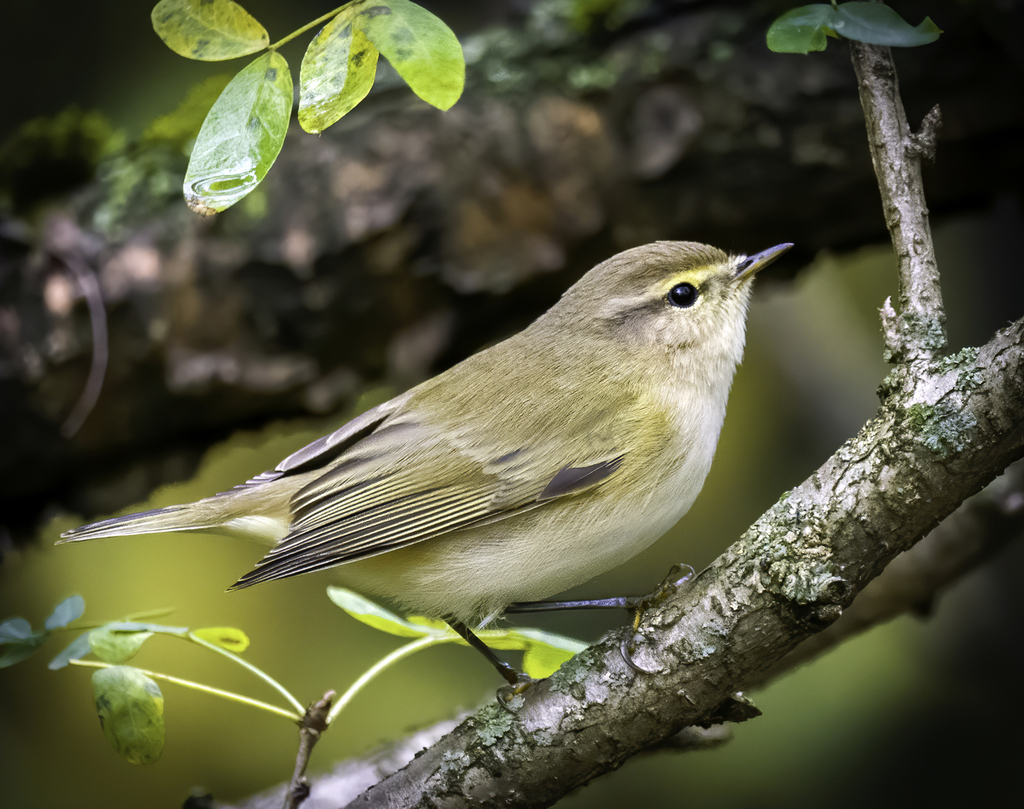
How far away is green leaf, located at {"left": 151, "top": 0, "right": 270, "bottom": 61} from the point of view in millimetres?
784

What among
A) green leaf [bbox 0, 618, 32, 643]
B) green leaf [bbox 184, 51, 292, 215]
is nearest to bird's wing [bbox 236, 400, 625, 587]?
green leaf [bbox 0, 618, 32, 643]

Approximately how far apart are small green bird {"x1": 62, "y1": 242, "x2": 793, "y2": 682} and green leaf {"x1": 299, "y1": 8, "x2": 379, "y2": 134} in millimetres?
555

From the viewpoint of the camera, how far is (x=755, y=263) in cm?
122

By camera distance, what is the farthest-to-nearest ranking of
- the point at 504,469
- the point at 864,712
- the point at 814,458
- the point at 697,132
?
the point at 814,458 → the point at 864,712 → the point at 697,132 → the point at 504,469

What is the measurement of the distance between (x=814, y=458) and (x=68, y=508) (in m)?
1.87

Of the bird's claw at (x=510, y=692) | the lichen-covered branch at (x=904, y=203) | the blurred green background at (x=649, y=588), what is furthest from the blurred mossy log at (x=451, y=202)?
the bird's claw at (x=510, y=692)

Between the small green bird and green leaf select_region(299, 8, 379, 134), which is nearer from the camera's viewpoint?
green leaf select_region(299, 8, 379, 134)

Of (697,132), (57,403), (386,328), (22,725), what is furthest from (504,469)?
(22,725)

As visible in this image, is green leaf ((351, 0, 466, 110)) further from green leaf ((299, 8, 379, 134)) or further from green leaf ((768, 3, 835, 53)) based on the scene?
green leaf ((768, 3, 835, 53))

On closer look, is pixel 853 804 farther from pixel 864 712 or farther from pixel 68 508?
pixel 68 508

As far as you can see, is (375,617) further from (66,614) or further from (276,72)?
(276,72)

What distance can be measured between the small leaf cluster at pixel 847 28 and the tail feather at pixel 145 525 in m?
1.05

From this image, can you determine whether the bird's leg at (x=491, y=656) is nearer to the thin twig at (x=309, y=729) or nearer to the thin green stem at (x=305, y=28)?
the thin twig at (x=309, y=729)

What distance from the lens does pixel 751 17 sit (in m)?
1.69
